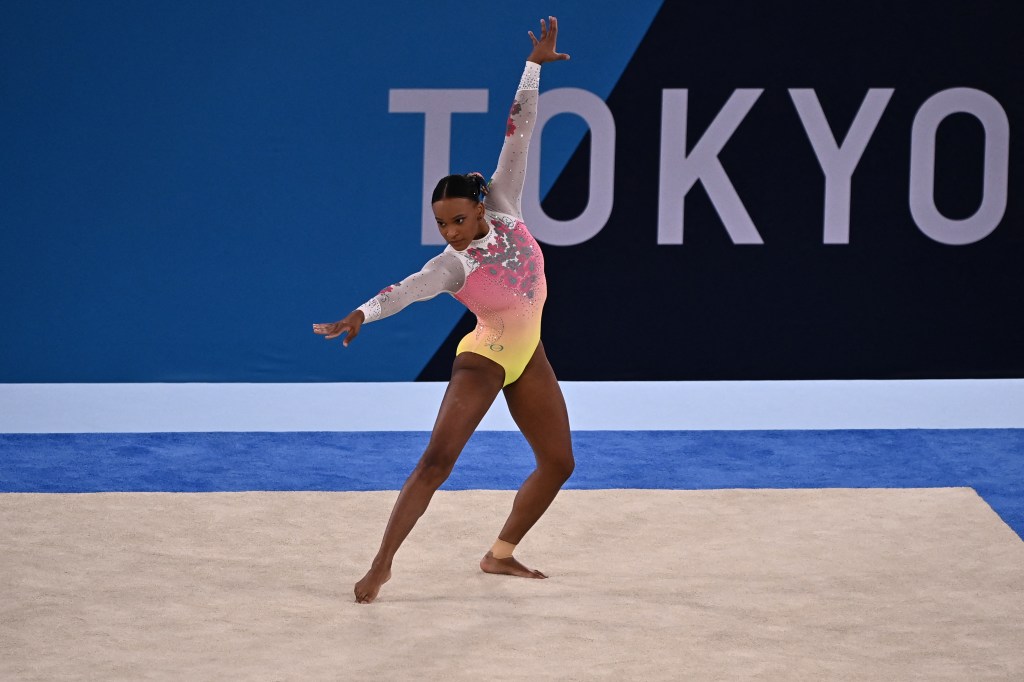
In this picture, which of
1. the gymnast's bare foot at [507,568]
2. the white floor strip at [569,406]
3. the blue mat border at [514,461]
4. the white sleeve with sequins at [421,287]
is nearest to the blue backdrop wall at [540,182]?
the white floor strip at [569,406]

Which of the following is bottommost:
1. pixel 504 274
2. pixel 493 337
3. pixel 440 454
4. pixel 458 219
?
pixel 440 454

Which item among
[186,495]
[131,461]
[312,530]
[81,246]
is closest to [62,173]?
[81,246]

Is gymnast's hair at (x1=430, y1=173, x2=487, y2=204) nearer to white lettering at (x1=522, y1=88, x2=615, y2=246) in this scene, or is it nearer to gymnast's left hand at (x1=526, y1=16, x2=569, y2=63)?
gymnast's left hand at (x1=526, y1=16, x2=569, y2=63)

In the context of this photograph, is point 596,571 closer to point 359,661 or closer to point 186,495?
point 359,661

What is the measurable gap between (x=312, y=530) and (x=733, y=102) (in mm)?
3506

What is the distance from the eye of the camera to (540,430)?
17.1 ft

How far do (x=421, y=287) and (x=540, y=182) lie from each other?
3288 mm

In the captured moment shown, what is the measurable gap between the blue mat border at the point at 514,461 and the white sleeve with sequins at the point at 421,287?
1.73 m

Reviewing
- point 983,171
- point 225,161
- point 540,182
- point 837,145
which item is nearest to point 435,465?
point 540,182

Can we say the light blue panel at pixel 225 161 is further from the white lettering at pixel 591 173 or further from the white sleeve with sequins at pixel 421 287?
the white sleeve with sequins at pixel 421 287

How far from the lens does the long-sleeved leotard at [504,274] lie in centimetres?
498

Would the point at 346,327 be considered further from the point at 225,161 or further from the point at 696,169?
the point at 696,169

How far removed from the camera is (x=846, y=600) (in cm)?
513

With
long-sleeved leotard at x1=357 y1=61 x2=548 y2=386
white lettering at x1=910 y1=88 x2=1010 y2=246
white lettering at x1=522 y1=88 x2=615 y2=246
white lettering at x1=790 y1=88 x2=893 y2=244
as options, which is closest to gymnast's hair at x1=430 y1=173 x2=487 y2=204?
long-sleeved leotard at x1=357 y1=61 x2=548 y2=386
